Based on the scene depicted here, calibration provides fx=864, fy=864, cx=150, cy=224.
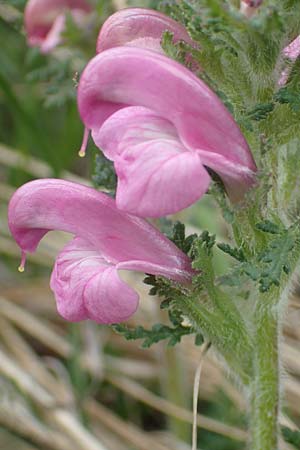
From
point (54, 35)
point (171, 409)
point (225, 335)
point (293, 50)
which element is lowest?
point (171, 409)

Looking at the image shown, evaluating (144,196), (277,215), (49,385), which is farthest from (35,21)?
(144,196)

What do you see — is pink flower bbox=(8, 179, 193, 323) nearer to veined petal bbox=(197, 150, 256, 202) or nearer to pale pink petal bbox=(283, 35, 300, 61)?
veined petal bbox=(197, 150, 256, 202)

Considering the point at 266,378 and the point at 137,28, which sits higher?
the point at 137,28

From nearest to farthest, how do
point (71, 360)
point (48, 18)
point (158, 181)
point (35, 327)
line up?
point (158, 181)
point (48, 18)
point (71, 360)
point (35, 327)

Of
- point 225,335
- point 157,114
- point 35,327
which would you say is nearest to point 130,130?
point 157,114

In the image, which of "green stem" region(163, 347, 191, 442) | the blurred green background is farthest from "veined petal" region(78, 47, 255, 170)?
"green stem" region(163, 347, 191, 442)

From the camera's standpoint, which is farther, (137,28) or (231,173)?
(137,28)

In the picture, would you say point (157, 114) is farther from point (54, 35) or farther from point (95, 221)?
point (54, 35)
